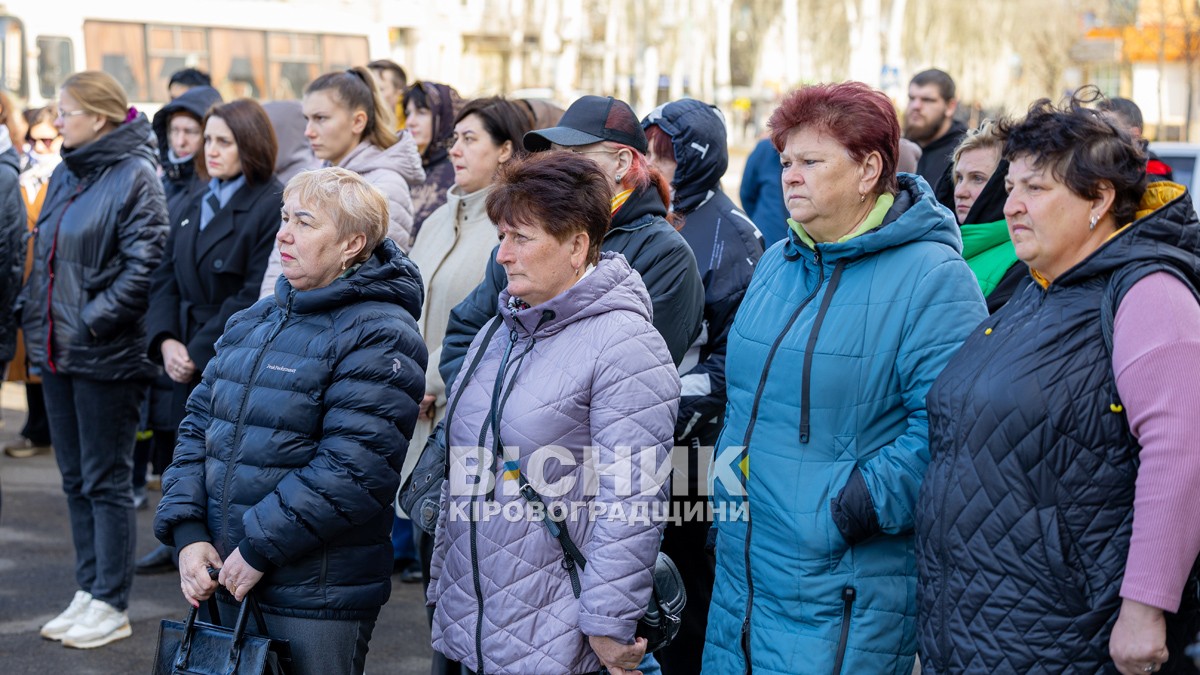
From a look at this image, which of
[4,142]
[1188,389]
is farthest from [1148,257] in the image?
[4,142]

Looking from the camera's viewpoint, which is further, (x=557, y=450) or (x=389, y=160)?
(x=389, y=160)

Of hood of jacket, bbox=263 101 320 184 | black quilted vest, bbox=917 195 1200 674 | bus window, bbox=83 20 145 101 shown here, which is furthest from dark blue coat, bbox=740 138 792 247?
bus window, bbox=83 20 145 101

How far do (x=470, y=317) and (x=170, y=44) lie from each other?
711 inches

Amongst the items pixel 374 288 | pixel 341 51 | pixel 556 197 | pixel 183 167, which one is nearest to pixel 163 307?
pixel 183 167

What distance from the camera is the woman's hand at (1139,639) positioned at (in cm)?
260

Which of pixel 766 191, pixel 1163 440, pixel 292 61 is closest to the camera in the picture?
pixel 1163 440

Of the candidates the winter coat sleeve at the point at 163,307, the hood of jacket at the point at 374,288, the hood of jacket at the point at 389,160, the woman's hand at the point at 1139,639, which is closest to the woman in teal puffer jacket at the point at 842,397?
the woman's hand at the point at 1139,639

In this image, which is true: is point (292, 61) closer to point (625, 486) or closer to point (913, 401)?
point (625, 486)

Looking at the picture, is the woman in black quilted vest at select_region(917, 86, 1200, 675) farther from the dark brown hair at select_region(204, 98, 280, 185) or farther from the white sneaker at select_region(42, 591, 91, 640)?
the white sneaker at select_region(42, 591, 91, 640)

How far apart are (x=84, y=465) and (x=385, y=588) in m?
2.42

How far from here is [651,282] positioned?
406 centimetres

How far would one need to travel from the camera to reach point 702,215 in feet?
16.0

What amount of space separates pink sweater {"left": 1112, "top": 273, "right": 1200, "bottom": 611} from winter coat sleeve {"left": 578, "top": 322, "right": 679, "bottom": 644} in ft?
3.64

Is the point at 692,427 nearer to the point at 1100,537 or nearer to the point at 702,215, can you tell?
the point at 702,215
